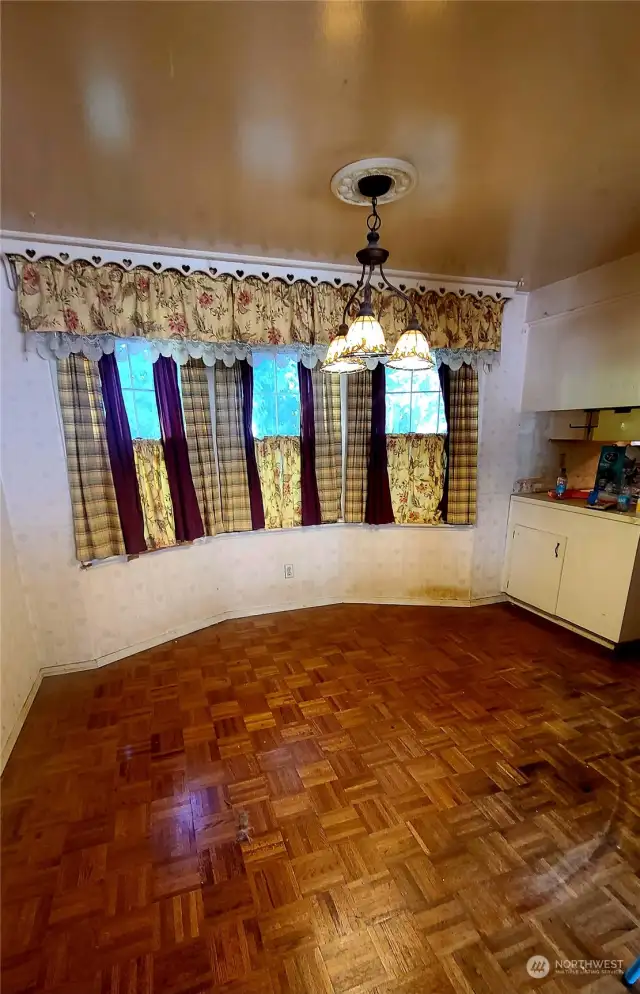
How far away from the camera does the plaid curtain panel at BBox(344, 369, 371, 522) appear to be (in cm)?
298

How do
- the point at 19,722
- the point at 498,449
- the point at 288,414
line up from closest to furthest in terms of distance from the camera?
the point at 19,722
the point at 288,414
the point at 498,449

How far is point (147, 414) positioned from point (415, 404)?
1.88m

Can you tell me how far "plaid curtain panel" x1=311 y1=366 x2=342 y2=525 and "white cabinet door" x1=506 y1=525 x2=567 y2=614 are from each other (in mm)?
1433

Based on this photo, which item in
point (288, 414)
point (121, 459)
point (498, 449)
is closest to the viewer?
point (121, 459)

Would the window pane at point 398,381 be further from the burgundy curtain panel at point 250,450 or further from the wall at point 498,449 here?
the burgundy curtain panel at point 250,450

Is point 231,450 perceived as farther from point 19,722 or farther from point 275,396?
point 19,722

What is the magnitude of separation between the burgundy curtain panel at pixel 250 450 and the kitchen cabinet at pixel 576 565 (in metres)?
1.97

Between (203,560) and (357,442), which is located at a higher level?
(357,442)

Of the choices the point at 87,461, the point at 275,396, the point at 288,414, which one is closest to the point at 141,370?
the point at 87,461

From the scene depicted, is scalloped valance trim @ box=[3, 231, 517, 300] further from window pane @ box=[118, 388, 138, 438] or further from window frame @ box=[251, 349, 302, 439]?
window pane @ box=[118, 388, 138, 438]

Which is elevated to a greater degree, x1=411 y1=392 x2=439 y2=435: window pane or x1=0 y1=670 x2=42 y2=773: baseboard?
x1=411 y1=392 x2=439 y2=435: window pane

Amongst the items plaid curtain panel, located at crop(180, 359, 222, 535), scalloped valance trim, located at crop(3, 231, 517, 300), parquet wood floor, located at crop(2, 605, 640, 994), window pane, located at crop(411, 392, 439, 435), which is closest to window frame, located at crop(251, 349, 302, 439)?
plaid curtain panel, located at crop(180, 359, 222, 535)

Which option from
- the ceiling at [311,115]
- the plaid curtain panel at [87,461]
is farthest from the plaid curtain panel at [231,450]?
the ceiling at [311,115]

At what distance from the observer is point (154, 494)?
2680mm
